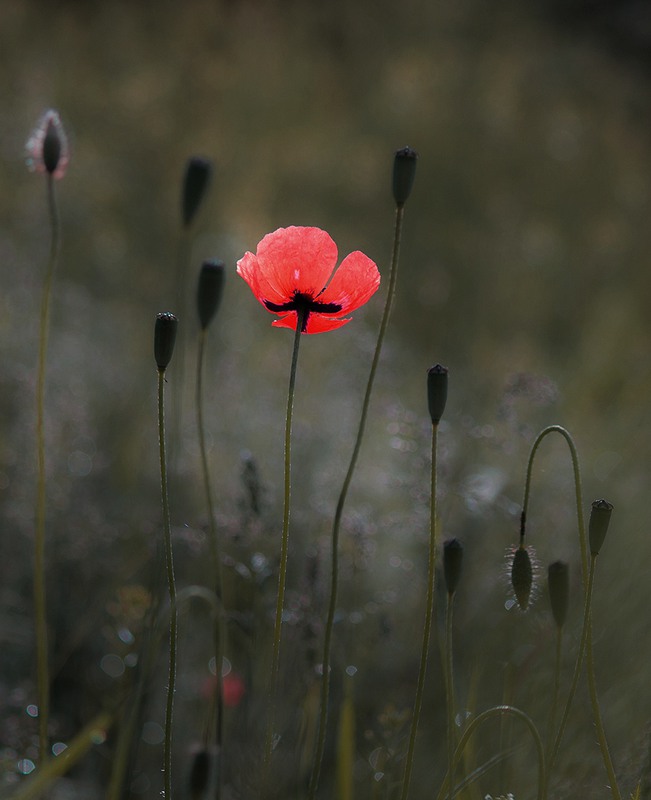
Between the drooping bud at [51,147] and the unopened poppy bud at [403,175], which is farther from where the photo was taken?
the drooping bud at [51,147]

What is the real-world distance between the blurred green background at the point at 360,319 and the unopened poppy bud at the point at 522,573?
0.63ft

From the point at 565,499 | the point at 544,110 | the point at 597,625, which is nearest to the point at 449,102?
the point at 544,110

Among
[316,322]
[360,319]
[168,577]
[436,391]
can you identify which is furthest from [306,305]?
[360,319]

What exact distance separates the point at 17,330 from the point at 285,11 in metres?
2.67

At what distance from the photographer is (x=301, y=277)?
735 millimetres

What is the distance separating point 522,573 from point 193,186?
1.33 feet

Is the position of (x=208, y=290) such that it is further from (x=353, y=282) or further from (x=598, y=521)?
(x=598, y=521)

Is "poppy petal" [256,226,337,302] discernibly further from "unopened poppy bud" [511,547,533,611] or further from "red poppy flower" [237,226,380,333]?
"unopened poppy bud" [511,547,533,611]

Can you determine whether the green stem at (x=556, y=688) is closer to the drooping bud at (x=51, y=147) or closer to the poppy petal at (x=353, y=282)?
the poppy petal at (x=353, y=282)

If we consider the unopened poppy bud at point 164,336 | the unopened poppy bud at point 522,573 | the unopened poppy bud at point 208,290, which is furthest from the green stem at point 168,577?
the unopened poppy bud at point 522,573

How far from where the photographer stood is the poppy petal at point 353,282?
2.32 ft

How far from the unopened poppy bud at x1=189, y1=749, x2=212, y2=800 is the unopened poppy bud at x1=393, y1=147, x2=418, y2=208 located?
1.26ft

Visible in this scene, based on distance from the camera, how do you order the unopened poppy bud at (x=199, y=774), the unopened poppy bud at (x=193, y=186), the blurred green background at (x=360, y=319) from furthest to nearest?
1. the blurred green background at (x=360, y=319)
2. the unopened poppy bud at (x=193, y=186)
3. the unopened poppy bud at (x=199, y=774)

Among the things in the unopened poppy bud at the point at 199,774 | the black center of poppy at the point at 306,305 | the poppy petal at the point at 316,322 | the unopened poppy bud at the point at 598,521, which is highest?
the black center of poppy at the point at 306,305
